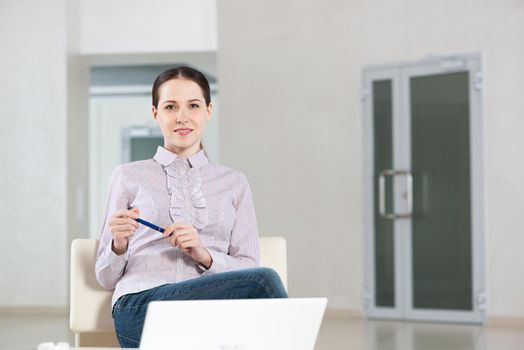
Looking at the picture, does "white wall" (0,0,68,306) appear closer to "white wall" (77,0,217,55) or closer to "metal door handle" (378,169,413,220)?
"white wall" (77,0,217,55)

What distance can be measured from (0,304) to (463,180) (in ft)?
14.8

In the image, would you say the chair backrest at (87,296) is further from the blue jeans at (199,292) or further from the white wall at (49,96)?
the white wall at (49,96)

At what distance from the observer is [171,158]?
2652mm

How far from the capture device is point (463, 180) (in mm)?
7559

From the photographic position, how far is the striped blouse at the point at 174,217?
8.25 feet

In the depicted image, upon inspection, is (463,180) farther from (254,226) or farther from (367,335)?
(254,226)

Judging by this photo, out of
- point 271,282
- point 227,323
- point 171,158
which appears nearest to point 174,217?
point 171,158

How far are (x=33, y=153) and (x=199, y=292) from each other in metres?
6.75

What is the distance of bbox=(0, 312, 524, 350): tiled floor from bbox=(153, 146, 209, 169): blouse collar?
3.46 metres

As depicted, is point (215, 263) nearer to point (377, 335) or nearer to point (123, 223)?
point (123, 223)

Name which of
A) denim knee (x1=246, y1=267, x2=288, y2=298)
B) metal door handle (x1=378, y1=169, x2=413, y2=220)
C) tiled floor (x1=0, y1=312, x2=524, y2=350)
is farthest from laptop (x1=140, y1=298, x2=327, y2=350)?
metal door handle (x1=378, y1=169, x2=413, y2=220)

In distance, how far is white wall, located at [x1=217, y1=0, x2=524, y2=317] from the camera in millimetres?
7324

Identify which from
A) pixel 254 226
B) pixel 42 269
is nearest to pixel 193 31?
pixel 42 269

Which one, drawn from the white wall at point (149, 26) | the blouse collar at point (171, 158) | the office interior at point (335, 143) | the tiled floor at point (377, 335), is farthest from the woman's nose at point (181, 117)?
the white wall at point (149, 26)
